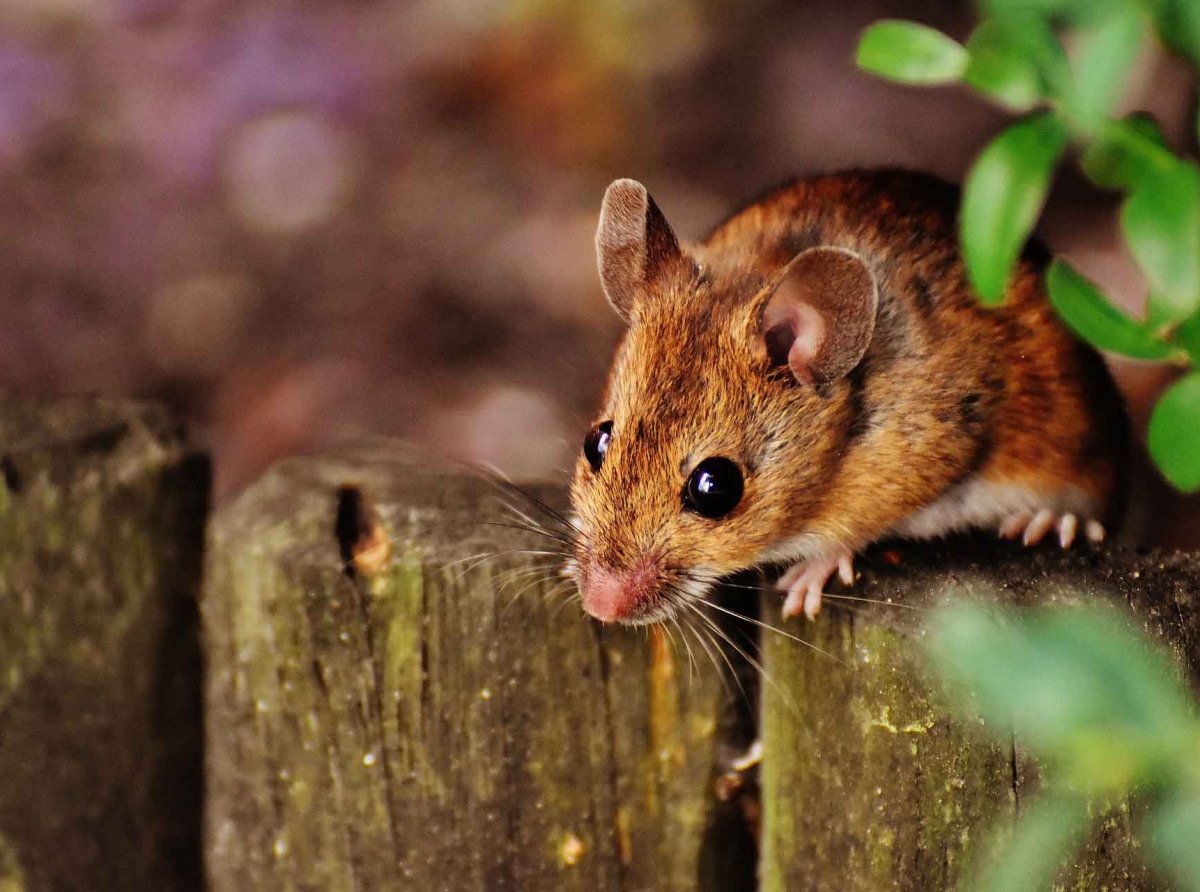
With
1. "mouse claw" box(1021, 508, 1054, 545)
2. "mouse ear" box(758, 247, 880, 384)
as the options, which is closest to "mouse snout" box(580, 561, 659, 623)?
"mouse ear" box(758, 247, 880, 384)

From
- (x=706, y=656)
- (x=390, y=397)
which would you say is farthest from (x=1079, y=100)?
(x=390, y=397)

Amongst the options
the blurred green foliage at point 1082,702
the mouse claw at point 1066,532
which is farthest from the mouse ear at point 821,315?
the blurred green foliage at point 1082,702

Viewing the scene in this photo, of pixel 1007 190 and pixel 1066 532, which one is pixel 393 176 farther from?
pixel 1007 190

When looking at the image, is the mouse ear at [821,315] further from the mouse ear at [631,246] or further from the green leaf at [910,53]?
the green leaf at [910,53]

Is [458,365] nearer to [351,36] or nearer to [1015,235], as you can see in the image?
[351,36]

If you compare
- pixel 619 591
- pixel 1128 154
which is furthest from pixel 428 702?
pixel 1128 154

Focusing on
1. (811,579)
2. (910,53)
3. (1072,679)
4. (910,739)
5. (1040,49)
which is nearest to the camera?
(1072,679)

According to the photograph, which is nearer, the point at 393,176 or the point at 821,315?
the point at 821,315
